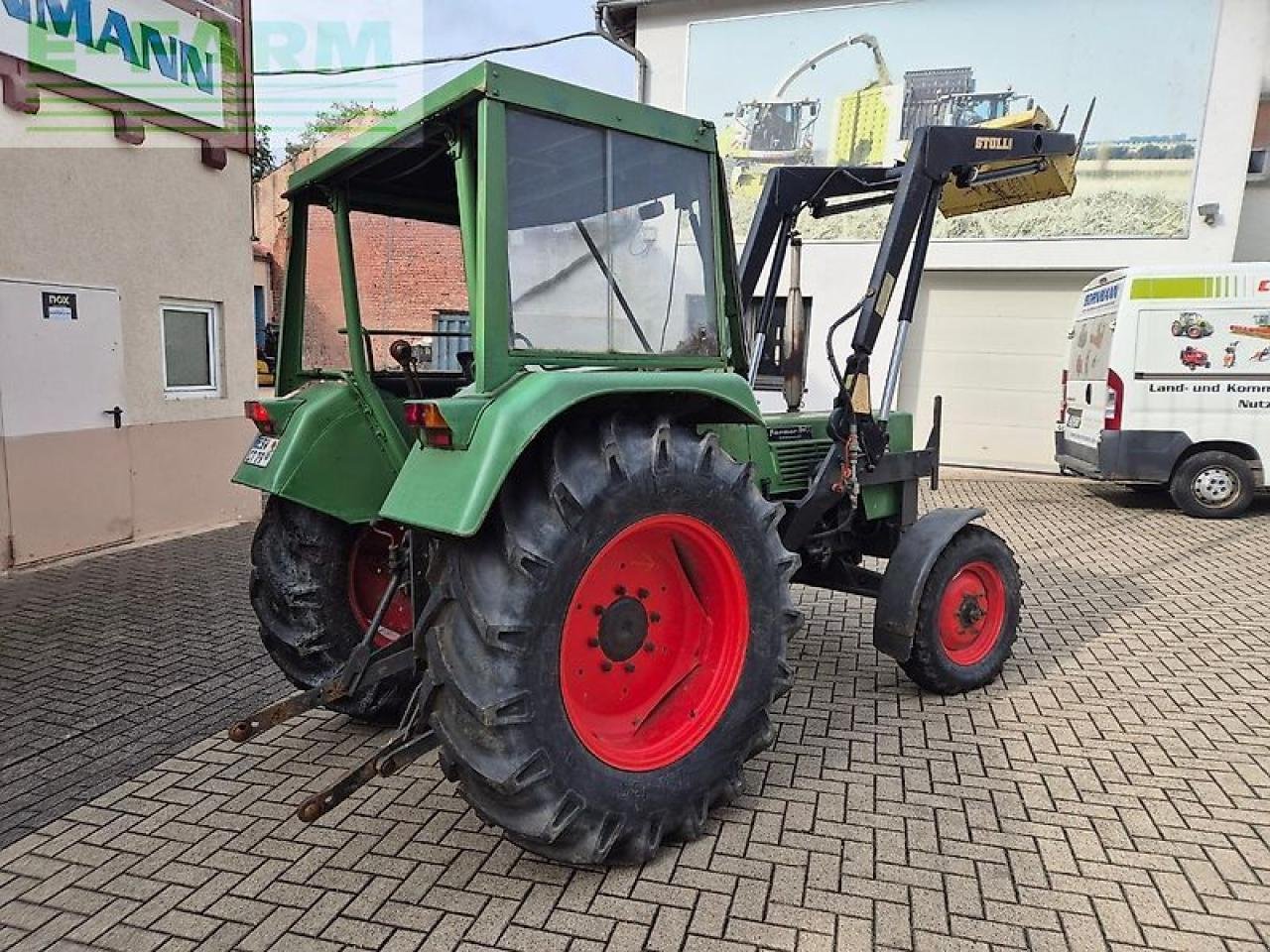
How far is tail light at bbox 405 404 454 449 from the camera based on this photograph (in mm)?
2393

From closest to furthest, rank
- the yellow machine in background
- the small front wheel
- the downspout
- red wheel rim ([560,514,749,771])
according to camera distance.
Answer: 1. red wheel rim ([560,514,749,771])
2. the small front wheel
3. the yellow machine in background
4. the downspout

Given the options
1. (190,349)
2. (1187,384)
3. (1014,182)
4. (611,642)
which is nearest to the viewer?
(611,642)

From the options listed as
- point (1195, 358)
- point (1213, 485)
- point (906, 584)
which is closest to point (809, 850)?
point (906, 584)

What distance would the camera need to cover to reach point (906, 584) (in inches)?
151

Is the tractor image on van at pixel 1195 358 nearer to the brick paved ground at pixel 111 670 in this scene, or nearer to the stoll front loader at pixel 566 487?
the stoll front loader at pixel 566 487

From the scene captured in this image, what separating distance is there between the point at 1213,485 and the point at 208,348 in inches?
375

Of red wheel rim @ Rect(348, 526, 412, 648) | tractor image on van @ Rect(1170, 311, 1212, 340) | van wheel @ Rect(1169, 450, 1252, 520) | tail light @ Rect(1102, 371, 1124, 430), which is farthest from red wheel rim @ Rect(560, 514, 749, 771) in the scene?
van wheel @ Rect(1169, 450, 1252, 520)

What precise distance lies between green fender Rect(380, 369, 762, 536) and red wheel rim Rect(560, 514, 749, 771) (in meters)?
0.41

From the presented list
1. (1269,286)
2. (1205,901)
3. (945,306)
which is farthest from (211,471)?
(1269,286)

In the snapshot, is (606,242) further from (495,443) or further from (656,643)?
(656,643)

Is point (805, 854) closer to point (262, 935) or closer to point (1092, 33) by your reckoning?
point (262, 935)

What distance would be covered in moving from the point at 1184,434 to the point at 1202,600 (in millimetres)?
3524

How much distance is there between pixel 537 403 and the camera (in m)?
2.38

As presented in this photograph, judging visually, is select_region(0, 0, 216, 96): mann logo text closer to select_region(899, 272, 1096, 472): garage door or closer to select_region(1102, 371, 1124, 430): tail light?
select_region(899, 272, 1096, 472): garage door
